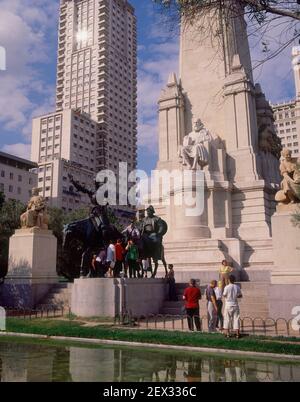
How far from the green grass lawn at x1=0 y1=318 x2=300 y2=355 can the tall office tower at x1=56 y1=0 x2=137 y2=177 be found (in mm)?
105352

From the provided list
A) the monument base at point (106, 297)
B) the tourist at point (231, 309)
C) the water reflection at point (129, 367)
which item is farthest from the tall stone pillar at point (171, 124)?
the water reflection at point (129, 367)

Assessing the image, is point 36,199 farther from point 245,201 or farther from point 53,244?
point 245,201

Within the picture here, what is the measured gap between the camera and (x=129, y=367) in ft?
26.2

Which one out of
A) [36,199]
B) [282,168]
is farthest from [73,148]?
[282,168]

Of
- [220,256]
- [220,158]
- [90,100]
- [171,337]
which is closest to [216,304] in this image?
[171,337]

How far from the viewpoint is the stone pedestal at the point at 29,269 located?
64.3 ft

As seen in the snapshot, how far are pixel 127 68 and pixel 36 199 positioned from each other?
118 meters

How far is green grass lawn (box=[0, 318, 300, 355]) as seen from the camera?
932cm

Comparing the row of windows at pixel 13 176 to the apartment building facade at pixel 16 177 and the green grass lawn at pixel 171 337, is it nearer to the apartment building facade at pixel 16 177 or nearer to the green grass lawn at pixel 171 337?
the apartment building facade at pixel 16 177

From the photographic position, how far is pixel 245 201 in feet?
86.7

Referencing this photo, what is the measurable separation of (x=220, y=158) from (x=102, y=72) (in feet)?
330

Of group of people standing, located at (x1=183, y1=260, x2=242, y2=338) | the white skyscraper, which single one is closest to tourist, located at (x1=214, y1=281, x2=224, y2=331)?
group of people standing, located at (x1=183, y1=260, x2=242, y2=338)

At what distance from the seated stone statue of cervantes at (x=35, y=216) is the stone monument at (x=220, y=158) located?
777 cm

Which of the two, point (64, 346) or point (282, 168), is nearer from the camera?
point (64, 346)
